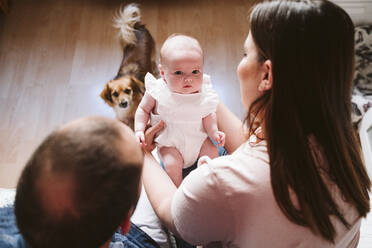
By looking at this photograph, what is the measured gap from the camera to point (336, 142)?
590mm

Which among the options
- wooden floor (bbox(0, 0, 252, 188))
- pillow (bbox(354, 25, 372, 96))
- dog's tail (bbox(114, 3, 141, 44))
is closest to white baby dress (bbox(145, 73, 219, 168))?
wooden floor (bbox(0, 0, 252, 188))

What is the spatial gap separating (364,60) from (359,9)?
1.12 feet

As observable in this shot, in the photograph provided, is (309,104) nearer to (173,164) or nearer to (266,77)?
(266,77)

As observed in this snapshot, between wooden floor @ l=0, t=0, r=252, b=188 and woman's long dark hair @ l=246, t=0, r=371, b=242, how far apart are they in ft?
4.23

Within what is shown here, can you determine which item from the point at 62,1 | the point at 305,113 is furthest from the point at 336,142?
the point at 62,1

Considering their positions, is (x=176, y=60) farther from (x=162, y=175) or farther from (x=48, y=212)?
(x=48, y=212)

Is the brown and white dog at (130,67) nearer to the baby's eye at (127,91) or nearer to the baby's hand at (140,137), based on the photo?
the baby's eye at (127,91)

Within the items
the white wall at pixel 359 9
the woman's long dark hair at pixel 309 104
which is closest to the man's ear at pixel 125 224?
the woman's long dark hair at pixel 309 104

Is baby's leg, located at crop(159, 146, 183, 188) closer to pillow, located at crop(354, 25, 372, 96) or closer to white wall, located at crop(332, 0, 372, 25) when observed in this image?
pillow, located at crop(354, 25, 372, 96)

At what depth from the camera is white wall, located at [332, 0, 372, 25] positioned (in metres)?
1.79

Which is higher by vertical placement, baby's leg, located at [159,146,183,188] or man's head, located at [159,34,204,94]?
man's head, located at [159,34,204,94]

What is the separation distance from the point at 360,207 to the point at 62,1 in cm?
242

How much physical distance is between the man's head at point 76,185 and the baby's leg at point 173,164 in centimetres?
56

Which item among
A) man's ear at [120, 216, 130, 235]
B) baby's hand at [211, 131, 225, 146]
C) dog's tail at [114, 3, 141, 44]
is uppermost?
dog's tail at [114, 3, 141, 44]
